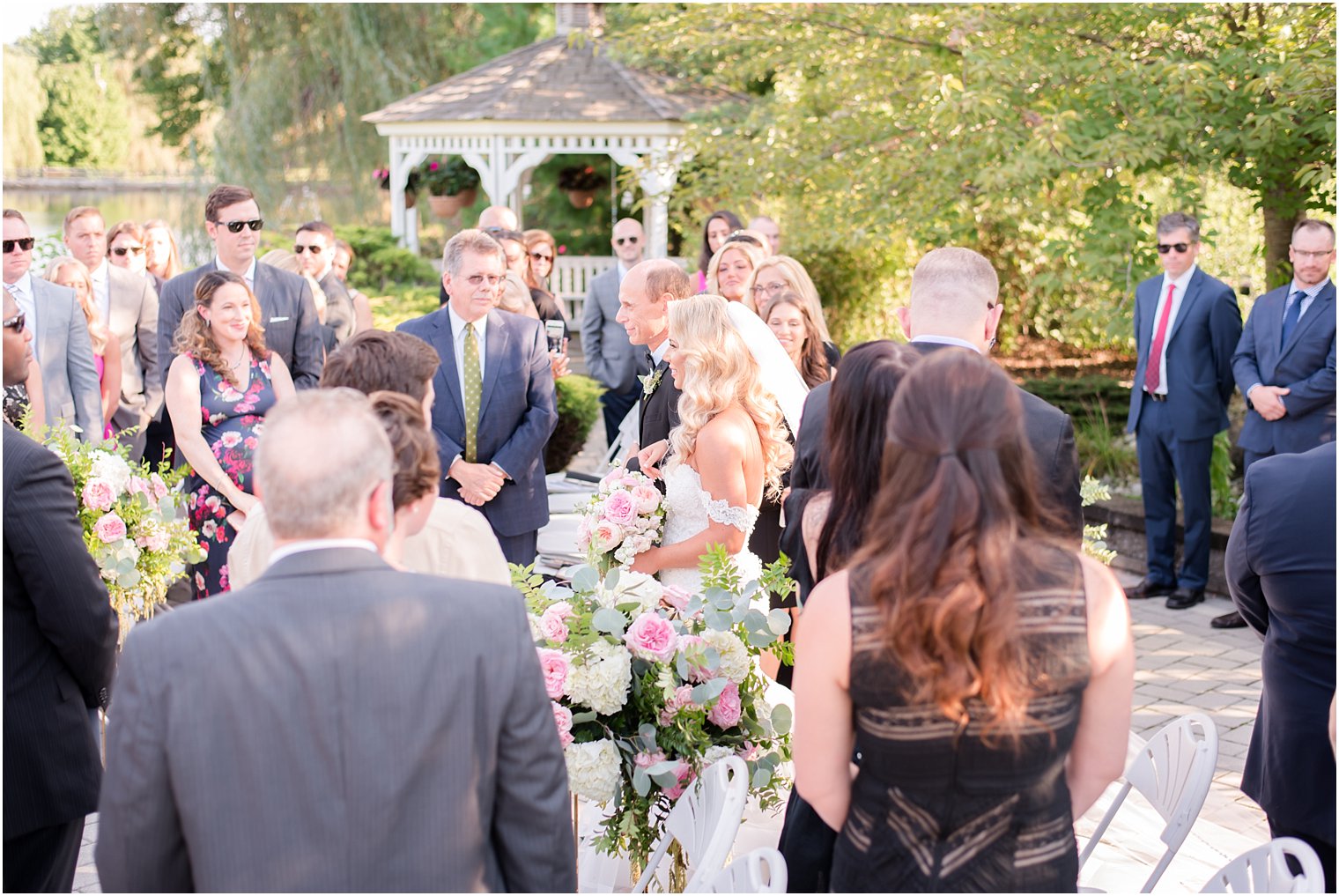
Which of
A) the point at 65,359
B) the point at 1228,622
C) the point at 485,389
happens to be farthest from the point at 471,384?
the point at 1228,622

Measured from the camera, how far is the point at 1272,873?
2600 mm

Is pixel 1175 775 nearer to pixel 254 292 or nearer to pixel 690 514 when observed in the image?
pixel 690 514

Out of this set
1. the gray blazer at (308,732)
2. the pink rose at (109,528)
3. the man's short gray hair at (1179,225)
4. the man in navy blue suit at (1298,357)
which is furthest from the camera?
the man's short gray hair at (1179,225)

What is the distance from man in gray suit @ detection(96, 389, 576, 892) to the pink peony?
9.19 ft

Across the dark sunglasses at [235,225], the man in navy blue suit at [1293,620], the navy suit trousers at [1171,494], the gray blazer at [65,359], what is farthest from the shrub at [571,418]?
the man in navy blue suit at [1293,620]

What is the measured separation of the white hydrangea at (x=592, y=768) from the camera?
295 centimetres

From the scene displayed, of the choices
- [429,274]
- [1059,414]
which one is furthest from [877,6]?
[429,274]

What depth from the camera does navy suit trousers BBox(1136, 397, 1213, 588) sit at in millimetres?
7539

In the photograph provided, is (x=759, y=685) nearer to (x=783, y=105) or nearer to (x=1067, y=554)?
(x=1067, y=554)

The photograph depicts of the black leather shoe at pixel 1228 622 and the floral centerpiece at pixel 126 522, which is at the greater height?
the floral centerpiece at pixel 126 522

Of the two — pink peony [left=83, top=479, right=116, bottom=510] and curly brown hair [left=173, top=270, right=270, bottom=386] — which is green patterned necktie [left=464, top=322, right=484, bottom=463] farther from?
pink peony [left=83, top=479, right=116, bottom=510]

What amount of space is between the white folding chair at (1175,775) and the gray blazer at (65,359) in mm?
5007

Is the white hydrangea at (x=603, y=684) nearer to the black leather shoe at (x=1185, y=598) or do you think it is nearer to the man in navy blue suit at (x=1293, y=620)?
the man in navy blue suit at (x=1293, y=620)

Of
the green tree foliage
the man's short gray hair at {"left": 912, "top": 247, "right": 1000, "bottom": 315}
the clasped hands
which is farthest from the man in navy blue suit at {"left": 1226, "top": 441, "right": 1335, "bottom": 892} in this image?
the green tree foliage
